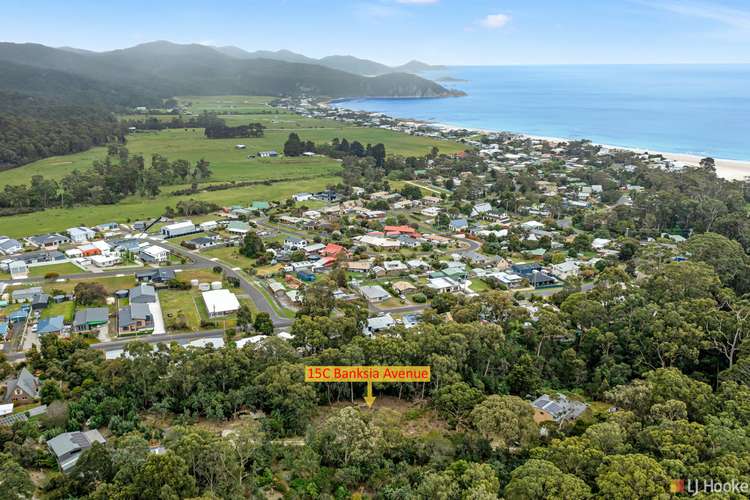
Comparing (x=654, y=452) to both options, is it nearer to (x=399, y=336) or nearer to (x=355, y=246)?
(x=399, y=336)

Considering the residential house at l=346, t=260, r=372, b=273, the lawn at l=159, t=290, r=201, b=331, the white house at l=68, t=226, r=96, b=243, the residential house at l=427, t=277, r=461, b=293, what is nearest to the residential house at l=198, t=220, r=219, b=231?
the white house at l=68, t=226, r=96, b=243

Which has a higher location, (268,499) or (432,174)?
(432,174)

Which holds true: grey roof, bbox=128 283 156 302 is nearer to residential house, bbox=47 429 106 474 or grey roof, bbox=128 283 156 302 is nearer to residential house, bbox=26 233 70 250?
residential house, bbox=47 429 106 474

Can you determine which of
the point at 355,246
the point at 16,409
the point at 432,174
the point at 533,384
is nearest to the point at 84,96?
the point at 432,174

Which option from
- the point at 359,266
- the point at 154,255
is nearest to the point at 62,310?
the point at 154,255

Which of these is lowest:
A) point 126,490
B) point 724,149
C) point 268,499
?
point 268,499

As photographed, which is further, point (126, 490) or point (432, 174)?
point (432, 174)

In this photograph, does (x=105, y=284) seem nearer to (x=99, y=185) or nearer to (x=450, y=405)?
(x=450, y=405)
